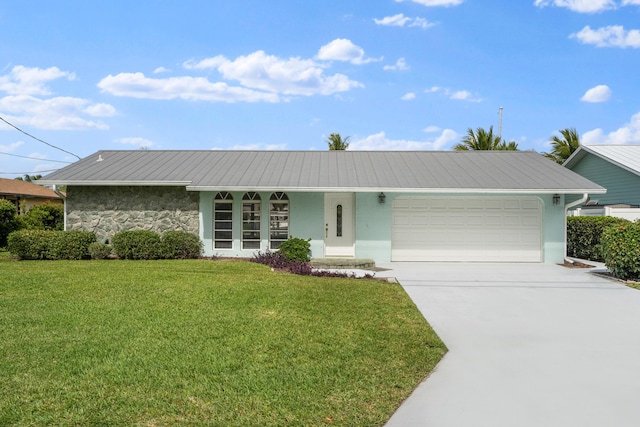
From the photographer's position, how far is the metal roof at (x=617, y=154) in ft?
61.0

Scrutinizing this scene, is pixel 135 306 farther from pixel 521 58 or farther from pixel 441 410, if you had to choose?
pixel 521 58

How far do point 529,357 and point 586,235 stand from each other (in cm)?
1223

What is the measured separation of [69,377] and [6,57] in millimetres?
23109

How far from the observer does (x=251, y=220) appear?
14.6 metres

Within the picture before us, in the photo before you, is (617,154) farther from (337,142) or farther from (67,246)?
(67,246)

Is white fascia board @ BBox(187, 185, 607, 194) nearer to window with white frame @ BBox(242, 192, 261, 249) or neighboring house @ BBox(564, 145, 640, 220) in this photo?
window with white frame @ BBox(242, 192, 261, 249)

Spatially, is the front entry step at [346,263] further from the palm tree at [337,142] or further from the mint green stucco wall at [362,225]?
the palm tree at [337,142]

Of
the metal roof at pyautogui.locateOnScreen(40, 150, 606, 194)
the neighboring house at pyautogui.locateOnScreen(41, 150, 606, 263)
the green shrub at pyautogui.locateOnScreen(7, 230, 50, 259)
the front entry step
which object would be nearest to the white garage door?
the neighboring house at pyautogui.locateOnScreen(41, 150, 606, 263)

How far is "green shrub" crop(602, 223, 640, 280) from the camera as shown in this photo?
11.1 metres

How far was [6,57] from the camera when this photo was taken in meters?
21.8

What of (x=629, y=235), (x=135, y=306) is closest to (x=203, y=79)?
(x=135, y=306)

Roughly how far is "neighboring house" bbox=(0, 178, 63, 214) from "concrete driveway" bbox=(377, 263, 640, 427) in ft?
86.4

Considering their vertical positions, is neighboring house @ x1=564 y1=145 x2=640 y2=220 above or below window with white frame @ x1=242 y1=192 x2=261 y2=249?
above

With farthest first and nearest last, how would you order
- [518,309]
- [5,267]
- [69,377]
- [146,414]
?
[5,267]
[518,309]
[69,377]
[146,414]
